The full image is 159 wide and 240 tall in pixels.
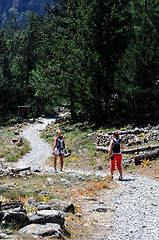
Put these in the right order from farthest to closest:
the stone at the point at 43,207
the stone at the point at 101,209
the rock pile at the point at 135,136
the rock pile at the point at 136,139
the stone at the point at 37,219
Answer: the rock pile at the point at 135,136 → the rock pile at the point at 136,139 → the stone at the point at 101,209 → the stone at the point at 43,207 → the stone at the point at 37,219

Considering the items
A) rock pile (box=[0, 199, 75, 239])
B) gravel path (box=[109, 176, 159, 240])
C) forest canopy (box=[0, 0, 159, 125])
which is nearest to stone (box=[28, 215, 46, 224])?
rock pile (box=[0, 199, 75, 239])

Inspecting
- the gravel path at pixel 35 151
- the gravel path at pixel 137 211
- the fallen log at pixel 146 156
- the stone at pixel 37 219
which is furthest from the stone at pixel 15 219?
the gravel path at pixel 35 151

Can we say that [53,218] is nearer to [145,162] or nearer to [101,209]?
[101,209]

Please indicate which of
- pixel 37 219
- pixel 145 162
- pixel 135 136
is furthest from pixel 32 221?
pixel 135 136

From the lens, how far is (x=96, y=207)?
8.55 meters

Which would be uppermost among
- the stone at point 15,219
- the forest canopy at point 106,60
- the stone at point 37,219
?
the forest canopy at point 106,60

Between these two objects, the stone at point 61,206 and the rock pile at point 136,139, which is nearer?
the stone at point 61,206

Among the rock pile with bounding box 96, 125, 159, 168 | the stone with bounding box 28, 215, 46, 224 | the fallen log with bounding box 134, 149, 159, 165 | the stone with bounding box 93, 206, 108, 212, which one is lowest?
the stone with bounding box 93, 206, 108, 212

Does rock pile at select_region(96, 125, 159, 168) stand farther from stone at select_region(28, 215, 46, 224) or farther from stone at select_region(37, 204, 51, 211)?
stone at select_region(28, 215, 46, 224)

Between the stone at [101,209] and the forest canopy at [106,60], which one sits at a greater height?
the forest canopy at [106,60]

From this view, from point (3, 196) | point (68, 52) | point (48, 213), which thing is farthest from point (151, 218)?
point (68, 52)

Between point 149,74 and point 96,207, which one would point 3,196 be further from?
point 149,74

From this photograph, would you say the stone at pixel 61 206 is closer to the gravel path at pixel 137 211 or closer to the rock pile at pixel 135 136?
the gravel path at pixel 137 211

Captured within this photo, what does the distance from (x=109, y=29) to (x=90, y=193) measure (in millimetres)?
18914
